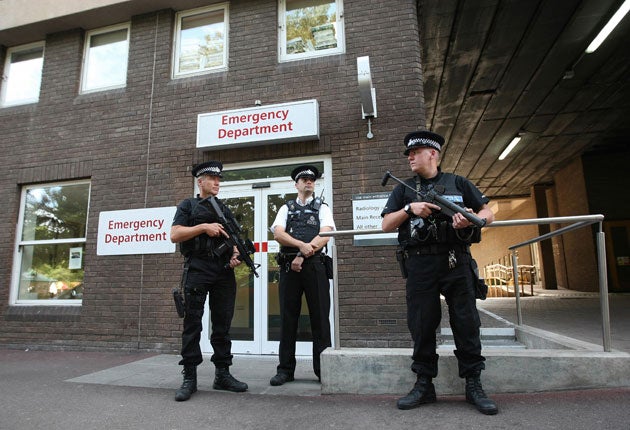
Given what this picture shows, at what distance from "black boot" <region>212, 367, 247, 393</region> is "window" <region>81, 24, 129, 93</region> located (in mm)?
5349

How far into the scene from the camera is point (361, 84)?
4.99 meters

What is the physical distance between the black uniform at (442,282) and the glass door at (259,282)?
2.50m

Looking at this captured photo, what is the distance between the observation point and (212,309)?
372 centimetres

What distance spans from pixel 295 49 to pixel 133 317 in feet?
14.9

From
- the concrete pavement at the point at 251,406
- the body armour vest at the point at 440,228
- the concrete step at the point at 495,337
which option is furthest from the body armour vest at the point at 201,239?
the concrete step at the point at 495,337

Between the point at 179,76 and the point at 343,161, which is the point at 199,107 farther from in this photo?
the point at 343,161

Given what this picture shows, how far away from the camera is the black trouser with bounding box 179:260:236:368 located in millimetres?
3512

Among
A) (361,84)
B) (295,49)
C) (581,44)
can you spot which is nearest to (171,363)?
(361,84)

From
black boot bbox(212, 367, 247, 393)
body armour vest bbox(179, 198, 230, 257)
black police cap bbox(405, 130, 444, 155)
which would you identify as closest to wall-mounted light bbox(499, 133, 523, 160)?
black police cap bbox(405, 130, 444, 155)

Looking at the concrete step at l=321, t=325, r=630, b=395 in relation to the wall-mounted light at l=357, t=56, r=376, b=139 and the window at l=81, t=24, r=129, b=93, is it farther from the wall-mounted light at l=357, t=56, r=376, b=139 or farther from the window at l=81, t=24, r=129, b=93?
the window at l=81, t=24, r=129, b=93

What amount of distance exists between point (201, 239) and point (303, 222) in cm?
93

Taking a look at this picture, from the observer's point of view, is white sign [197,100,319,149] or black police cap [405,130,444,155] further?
white sign [197,100,319,149]

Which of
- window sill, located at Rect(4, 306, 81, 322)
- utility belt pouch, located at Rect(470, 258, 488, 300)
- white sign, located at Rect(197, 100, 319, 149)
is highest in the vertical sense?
white sign, located at Rect(197, 100, 319, 149)

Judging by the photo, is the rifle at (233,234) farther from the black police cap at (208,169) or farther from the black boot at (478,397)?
the black boot at (478,397)
